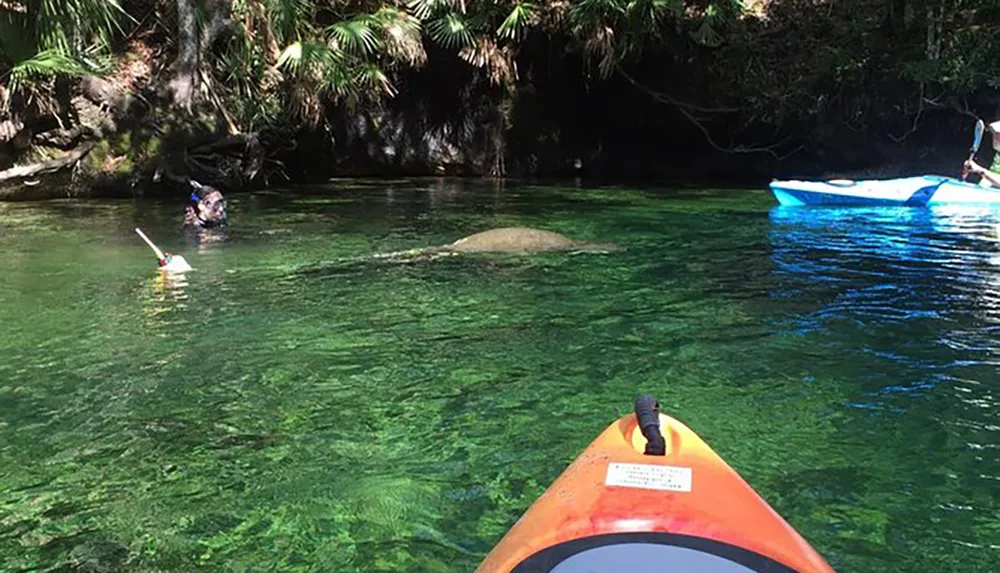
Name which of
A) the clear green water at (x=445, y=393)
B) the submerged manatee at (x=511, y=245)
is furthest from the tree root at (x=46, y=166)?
the submerged manatee at (x=511, y=245)

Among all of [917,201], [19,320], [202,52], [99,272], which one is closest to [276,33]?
[202,52]

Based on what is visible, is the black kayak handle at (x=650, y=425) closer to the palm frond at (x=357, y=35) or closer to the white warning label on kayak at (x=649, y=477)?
the white warning label on kayak at (x=649, y=477)

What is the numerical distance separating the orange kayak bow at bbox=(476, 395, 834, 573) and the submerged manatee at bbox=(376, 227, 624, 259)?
25.9 feet

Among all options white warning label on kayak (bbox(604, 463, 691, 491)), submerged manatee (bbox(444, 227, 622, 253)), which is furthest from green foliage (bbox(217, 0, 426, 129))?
A: white warning label on kayak (bbox(604, 463, 691, 491))

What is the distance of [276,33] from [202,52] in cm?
170

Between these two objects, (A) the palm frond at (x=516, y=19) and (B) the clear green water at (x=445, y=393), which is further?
(A) the palm frond at (x=516, y=19)

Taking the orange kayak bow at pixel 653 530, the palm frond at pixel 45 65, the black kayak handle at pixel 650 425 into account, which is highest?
the palm frond at pixel 45 65

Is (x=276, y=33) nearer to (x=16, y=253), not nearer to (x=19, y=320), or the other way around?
(x=16, y=253)

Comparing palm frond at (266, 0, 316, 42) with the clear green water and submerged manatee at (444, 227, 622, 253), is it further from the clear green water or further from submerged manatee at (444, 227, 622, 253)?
submerged manatee at (444, 227, 622, 253)

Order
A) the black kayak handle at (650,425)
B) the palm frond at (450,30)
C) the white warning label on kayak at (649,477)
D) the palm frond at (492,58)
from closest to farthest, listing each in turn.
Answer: the white warning label on kayak at (649,477) → the black kayak handle at (650,425) → the palm frond at (450,30) → the palm frond at (492,58)

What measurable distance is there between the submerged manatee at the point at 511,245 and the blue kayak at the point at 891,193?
6025mm

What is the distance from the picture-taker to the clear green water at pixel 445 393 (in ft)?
11.9

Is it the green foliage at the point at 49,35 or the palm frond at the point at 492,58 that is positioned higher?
the palm frond at the point at 492,58

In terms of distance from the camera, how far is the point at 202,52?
16625 mm
